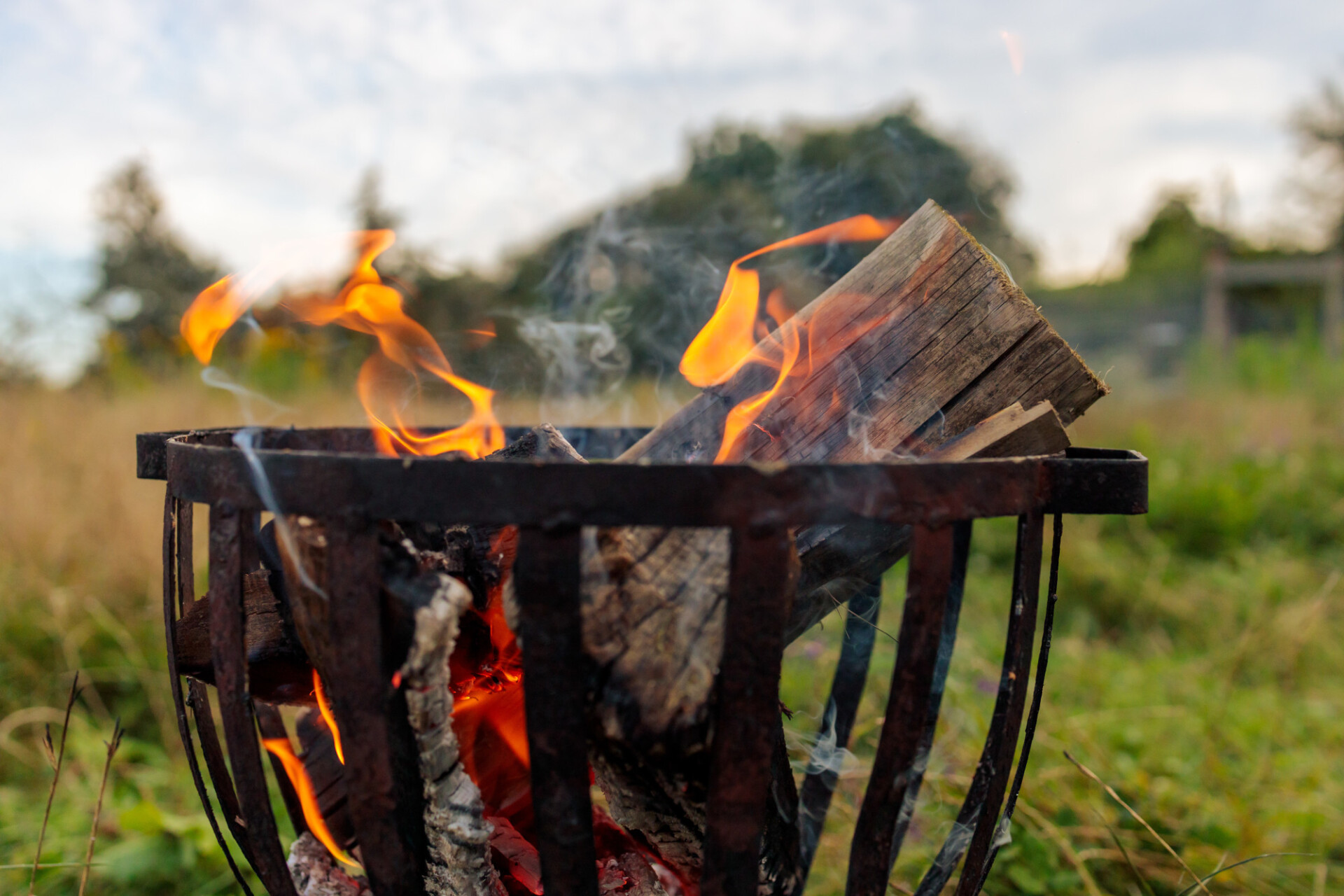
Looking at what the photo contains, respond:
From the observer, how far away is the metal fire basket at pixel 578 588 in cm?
77

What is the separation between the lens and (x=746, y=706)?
81 centimetres

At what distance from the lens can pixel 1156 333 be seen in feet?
34.1

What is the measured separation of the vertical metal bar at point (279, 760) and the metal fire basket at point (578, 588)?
350 mm

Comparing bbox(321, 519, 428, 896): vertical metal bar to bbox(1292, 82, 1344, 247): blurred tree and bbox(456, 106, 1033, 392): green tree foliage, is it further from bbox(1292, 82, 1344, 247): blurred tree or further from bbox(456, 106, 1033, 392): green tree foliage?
bbox(1292, 82, 1344, 247): blurred tree

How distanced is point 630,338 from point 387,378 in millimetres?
1475

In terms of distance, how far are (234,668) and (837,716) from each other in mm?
1078

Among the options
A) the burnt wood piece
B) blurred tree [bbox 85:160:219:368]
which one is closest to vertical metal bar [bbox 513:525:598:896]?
the burnt wood piece

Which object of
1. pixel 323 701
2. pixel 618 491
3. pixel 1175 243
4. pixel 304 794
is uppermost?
pixel 1175 243

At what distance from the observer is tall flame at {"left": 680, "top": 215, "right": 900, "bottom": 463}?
127 centimetres

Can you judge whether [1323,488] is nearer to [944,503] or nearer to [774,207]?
[774,207]

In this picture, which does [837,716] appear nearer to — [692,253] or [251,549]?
[251,549]

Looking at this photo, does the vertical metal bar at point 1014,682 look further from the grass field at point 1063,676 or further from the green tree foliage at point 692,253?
the green tree foliage at point 692,253

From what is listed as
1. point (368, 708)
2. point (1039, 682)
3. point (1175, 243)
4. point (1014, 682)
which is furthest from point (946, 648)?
point (1175, 243)

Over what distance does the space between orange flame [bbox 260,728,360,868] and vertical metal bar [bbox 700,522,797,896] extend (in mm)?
769
